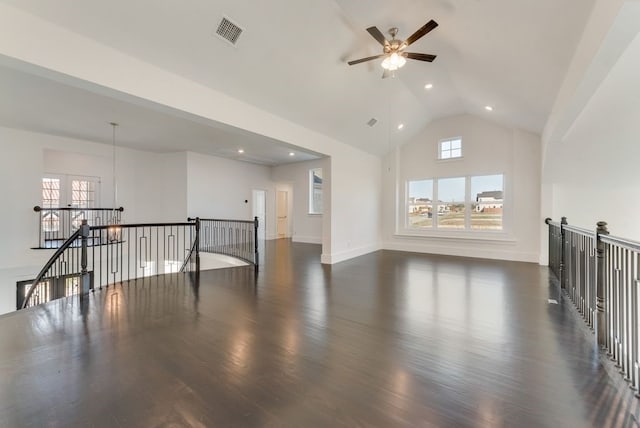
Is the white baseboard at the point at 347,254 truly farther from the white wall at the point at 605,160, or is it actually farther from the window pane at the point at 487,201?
the white wall at the point at 605,160

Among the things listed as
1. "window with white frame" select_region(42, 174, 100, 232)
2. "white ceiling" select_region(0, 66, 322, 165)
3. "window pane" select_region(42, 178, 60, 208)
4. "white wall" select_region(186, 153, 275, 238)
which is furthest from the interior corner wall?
"window pane" select_region(42, 178, 60, 208)

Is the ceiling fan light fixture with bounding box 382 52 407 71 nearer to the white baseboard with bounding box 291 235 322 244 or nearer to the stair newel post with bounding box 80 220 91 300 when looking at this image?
the stair newel post with bounding box 80 220 91 300

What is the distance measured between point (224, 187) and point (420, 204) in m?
6.67

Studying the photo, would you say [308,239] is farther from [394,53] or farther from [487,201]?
[394,53]

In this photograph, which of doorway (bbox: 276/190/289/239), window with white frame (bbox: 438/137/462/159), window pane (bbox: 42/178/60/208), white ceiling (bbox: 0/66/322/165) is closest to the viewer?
white ceiling (bbox: 0/66/322/165)

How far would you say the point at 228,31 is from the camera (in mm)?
3197

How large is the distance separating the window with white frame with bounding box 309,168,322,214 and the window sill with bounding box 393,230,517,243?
3267 mm

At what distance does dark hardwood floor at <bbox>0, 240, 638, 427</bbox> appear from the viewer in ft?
5.45

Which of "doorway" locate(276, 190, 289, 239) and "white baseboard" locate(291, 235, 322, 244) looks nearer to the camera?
"white baseboard" locate(291, 235, 322, 244)

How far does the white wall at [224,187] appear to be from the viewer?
862 cm

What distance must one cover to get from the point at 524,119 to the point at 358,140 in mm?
3613

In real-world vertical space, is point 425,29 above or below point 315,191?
above

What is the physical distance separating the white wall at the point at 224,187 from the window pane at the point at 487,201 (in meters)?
7.35

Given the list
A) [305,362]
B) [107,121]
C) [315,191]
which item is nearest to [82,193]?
[107,121]
